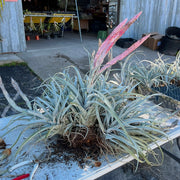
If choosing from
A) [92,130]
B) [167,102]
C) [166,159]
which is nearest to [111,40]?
[92,130]

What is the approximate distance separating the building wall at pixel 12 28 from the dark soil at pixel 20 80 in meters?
0.99

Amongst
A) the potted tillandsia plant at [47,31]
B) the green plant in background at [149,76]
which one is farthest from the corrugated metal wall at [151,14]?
the green plant in background at [149,76]

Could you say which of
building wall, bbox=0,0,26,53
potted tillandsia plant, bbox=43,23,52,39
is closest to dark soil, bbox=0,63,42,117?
building wall, bbox=0,0,26,53

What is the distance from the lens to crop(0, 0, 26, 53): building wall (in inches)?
189

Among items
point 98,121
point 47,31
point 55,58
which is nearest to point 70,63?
point 55,58

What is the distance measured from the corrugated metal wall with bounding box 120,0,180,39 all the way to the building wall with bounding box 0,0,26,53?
337cm

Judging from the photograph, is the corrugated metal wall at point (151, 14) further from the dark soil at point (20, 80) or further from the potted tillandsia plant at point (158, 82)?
the potted tillandsia plant at point (158, 82)

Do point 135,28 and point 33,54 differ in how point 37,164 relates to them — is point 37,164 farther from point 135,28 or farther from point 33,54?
point 135,28

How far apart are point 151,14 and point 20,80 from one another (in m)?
5.42

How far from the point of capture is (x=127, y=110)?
4.15 feet

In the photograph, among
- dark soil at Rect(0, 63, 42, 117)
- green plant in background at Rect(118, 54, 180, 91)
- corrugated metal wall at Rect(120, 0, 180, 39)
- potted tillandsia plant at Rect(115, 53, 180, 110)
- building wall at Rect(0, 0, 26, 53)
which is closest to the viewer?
potted tillandsia plant at Rect(115, 53, 180, 110)

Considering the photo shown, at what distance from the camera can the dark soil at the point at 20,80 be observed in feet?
9.49

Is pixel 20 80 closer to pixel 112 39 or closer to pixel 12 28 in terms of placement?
pixel 12 28

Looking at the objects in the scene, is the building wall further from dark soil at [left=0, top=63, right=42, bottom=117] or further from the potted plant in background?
the potted plant in background
